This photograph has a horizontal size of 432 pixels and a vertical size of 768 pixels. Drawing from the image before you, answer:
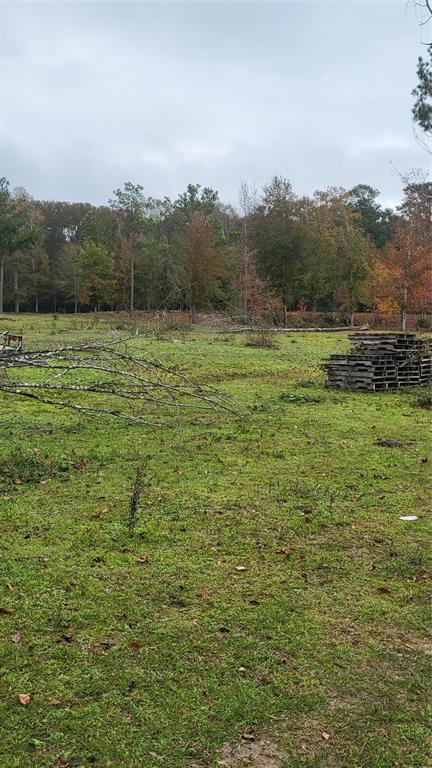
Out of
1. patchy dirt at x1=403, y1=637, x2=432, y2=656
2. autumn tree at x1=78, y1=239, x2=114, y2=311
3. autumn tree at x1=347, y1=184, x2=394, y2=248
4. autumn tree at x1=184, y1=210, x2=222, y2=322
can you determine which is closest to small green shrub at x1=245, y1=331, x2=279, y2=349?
autumn tree at x1=184, y1=210, x2=222, y2=322

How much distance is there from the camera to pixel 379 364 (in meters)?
12.3

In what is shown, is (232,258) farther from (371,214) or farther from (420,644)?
(420,644)

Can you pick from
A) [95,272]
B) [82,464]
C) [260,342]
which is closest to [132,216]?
[95,272]

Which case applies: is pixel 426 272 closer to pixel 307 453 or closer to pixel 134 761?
pixel 307 453

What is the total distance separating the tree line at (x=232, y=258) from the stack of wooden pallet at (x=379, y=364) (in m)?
16.4

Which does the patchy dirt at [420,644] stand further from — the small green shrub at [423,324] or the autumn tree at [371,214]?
the autumn tree at [371,214]

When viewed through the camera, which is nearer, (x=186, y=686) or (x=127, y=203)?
(x=186, y=686)

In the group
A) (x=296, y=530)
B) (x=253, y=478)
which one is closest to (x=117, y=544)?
(x=296, y=530)

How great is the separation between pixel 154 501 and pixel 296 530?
50.6 inches

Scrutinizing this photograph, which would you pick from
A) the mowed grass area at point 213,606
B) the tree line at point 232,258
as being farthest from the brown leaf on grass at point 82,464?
the tree line at point 232,258

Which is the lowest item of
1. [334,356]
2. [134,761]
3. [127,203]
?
[134,761]

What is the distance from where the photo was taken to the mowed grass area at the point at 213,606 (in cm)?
238

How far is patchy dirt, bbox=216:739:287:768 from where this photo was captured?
221 centimetres

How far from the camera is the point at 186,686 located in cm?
265
